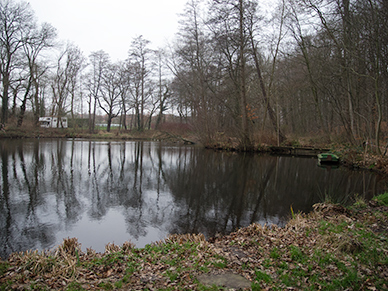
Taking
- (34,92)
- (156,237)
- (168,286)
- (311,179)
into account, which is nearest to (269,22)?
(311,179)

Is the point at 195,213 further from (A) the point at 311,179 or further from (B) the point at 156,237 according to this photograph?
(A) the point at 311,179

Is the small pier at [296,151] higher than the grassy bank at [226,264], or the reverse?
the small pier at [296,151]

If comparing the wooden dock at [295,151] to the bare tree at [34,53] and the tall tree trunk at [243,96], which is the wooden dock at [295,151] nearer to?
the tall tree trunk at [243,96]

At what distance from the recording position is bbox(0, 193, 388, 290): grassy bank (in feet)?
10.7

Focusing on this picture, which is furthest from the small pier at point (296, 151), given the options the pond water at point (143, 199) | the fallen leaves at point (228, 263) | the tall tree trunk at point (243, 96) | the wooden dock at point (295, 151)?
the fallen leaves at point (228, 263)

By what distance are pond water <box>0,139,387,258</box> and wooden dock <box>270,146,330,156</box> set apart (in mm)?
7994

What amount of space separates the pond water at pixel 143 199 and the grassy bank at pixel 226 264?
0.95 metres

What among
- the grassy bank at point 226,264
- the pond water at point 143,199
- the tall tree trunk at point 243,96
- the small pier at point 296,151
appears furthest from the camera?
the small pier at point 296,151

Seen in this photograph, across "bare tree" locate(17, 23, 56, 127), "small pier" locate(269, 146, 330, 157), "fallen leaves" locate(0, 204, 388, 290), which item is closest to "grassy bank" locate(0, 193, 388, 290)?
"fallen leaves" locate(0, 204, 388, 290)

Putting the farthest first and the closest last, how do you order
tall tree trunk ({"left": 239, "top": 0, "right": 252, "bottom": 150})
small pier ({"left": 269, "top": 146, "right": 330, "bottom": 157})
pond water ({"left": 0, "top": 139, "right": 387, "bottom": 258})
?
small pier ({"left": 269, "top": 146, "right": 330, "bottom": 157}), tall tree trunk ({"left": 239, "top": 0, "right": 252, "bottom": 150}), pond water ({"left": 0, "top": 139, "right": 387, "bottom": 258})

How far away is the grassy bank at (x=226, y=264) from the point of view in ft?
10.7

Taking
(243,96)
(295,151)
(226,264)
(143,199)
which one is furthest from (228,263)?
(295,151)

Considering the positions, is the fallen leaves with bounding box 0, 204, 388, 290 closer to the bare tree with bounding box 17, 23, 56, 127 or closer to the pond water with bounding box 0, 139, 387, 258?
the pond water with bounding box 0, 139, 387, 258

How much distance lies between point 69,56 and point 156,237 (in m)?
41.8
